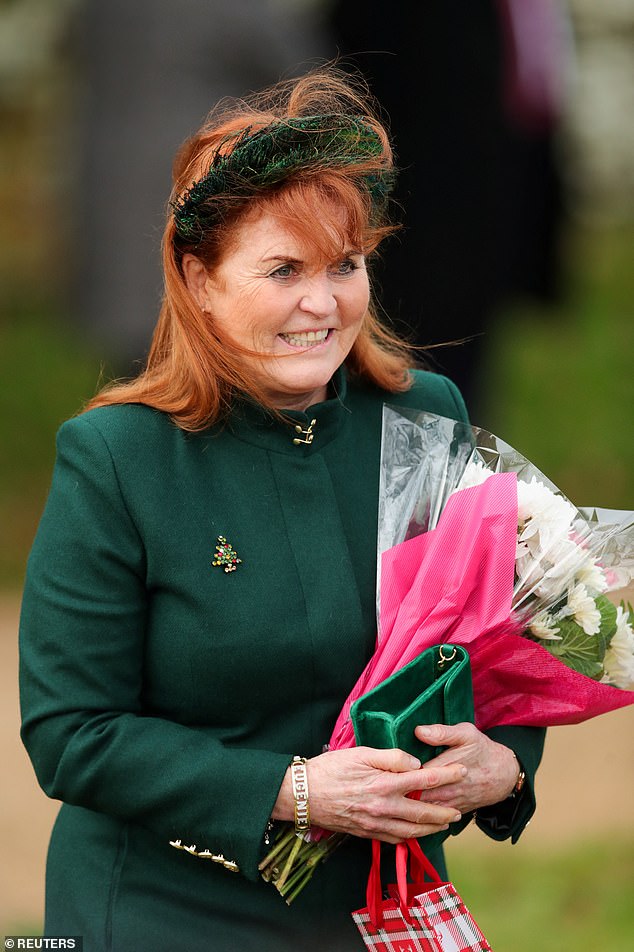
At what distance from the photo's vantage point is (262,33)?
5441 millimetres

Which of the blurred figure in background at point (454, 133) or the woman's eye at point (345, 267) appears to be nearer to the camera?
the woman's eye at point (345, 267)

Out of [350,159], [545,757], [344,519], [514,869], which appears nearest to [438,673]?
[344,519]

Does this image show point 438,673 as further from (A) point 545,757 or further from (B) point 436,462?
(A) point 545,757

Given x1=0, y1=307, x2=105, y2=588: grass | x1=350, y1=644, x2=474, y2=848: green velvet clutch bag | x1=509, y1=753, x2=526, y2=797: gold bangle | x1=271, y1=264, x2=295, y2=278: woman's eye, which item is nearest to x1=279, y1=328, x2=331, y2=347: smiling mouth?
x1=271, y1=264, x2=295, y2=278: woman's eye

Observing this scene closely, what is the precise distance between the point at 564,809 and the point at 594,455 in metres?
4.15

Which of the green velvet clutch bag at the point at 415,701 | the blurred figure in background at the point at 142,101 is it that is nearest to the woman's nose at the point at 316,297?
the green velvet clutch bag at the point at 415,701

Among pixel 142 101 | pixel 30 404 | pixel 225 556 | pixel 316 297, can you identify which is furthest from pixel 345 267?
pixel 30 404

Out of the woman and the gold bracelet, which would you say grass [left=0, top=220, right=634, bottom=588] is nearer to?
the woman

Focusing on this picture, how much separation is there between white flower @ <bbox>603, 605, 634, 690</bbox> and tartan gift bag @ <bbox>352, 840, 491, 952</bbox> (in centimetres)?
45

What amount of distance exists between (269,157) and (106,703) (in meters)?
0.95

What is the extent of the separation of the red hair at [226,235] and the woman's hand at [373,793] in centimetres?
65

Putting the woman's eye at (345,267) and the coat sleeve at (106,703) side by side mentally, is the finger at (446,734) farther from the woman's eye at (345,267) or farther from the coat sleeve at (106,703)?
the woman's eye at (345,267)

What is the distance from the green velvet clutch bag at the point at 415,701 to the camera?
2211mm

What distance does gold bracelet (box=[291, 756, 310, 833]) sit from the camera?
2248 mm
